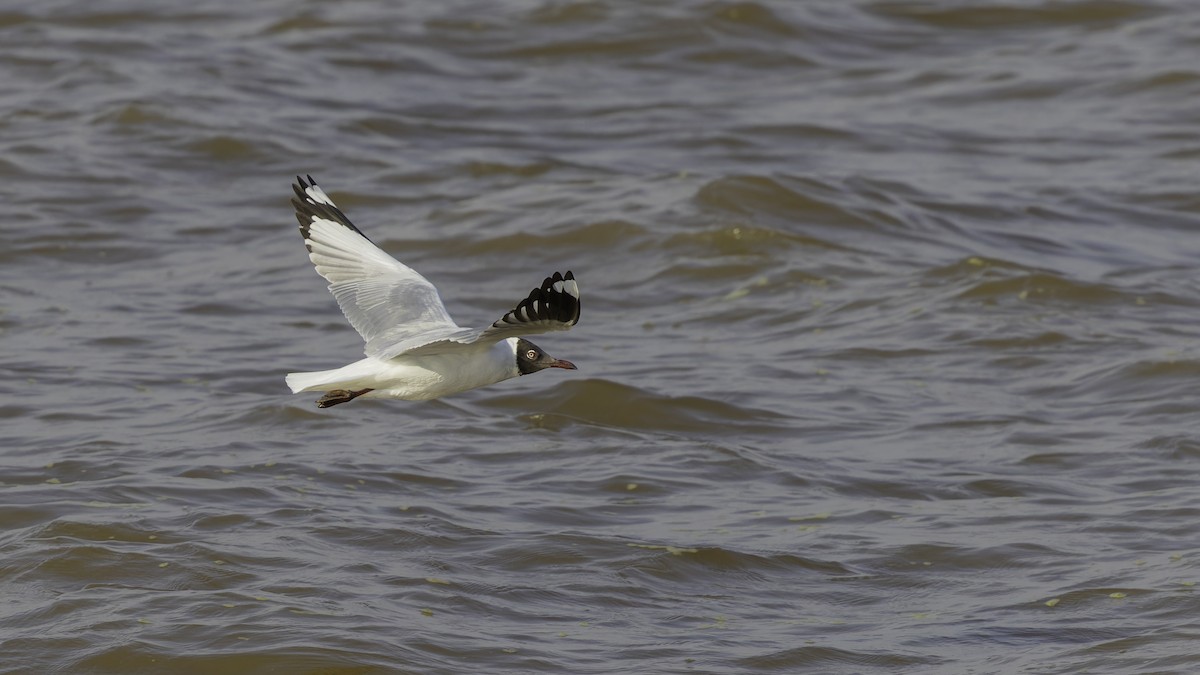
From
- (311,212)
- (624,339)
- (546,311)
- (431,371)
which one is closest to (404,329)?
(431,371)

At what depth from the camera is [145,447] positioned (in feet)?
29.0

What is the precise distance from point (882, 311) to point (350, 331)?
3.31 meters

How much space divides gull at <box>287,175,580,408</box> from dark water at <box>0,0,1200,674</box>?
93 centimetres

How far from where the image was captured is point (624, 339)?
36.4 feet

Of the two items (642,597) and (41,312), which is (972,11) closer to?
(41,312)

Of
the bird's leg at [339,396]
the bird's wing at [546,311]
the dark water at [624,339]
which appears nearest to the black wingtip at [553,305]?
the bird's wing at [546,311]

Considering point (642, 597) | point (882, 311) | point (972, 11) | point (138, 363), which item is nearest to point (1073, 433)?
point (882, 311)

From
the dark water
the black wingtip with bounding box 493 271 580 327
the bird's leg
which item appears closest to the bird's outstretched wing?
the bird's leg

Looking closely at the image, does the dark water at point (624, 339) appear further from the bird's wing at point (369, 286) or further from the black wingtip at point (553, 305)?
the black wingtip at point (553, 305)

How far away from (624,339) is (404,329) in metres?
4.16

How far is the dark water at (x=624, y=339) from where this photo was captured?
7215 millimetres

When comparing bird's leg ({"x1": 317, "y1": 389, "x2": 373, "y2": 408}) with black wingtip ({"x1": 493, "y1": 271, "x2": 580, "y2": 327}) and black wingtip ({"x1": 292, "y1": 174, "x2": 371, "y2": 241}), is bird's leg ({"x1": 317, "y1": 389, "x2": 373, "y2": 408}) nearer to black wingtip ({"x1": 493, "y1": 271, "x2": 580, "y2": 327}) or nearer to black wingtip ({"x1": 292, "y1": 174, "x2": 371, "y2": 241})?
black wingtip ({"x1": 292, "y1": 174, "x2": 371, "y2": 241})

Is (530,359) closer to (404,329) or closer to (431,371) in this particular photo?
(431,371)

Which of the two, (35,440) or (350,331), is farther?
(350,331)
